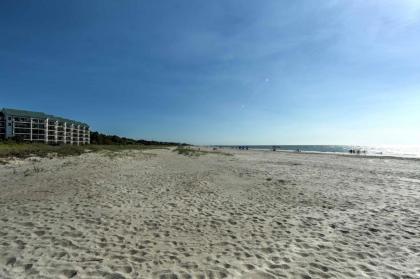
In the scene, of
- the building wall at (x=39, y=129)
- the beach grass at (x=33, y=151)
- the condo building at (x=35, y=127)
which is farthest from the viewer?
the building wall at (x=39, y=129)

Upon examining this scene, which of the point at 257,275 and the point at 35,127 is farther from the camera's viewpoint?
the point at 35,127

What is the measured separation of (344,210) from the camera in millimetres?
9688

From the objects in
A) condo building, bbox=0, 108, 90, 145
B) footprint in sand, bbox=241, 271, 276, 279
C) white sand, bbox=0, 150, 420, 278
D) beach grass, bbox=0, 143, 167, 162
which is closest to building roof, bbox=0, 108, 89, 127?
condo building, bbox=0, 108, 90, 145

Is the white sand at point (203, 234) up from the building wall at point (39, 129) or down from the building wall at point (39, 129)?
down

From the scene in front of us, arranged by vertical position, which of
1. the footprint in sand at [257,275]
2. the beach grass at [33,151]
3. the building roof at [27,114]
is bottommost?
the footprint in sand at [257,275]

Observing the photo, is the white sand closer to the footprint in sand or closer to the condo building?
the footprint in sand

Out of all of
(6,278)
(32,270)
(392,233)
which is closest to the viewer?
(6,278)

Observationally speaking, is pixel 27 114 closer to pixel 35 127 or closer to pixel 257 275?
pixel 35 127

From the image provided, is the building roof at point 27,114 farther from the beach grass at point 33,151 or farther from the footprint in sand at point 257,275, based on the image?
the footprint in sand at point 257,275

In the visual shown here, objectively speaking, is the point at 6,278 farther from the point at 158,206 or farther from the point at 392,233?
the point at 392,233

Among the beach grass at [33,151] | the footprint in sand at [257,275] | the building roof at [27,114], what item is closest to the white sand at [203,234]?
the footprint in sand at [257,275]

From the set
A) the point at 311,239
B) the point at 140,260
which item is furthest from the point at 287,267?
the point at 140,260

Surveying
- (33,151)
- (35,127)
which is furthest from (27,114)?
→ (33,151)

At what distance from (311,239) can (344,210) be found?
4.05 meters
